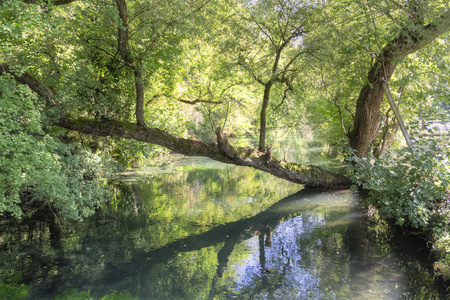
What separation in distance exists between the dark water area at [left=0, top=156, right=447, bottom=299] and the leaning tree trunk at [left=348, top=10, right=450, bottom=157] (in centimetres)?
243

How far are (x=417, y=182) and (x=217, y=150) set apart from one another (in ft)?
19.3

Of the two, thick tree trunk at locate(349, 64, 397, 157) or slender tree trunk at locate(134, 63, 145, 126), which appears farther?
thick tree trunk at locate(349, 64, 397, 157)

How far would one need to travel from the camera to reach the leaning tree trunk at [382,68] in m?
8.01

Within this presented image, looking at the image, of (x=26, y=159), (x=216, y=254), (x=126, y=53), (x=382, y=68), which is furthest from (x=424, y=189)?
(x=126, y=53)

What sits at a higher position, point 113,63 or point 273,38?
point 273,38

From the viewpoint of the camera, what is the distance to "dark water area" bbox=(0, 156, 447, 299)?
210 inches

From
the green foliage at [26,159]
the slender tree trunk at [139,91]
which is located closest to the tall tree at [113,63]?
the slender tree trunk at [139,91]

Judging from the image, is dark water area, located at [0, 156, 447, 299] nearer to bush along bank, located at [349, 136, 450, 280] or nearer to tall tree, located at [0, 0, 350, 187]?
bush along bank, located at [349, 136, 450, 280]

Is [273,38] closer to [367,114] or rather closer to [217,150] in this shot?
[367,114]

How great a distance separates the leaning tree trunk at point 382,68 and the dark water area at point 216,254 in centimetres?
243

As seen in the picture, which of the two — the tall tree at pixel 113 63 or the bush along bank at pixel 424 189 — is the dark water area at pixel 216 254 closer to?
the bush along bank at pixel 424 189

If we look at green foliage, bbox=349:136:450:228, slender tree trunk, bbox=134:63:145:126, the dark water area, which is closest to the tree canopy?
slender tree trunk, bbox=134:63:145:126

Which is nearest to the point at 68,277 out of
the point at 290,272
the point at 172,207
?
the point at 290,272

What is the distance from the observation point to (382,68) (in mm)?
10078
